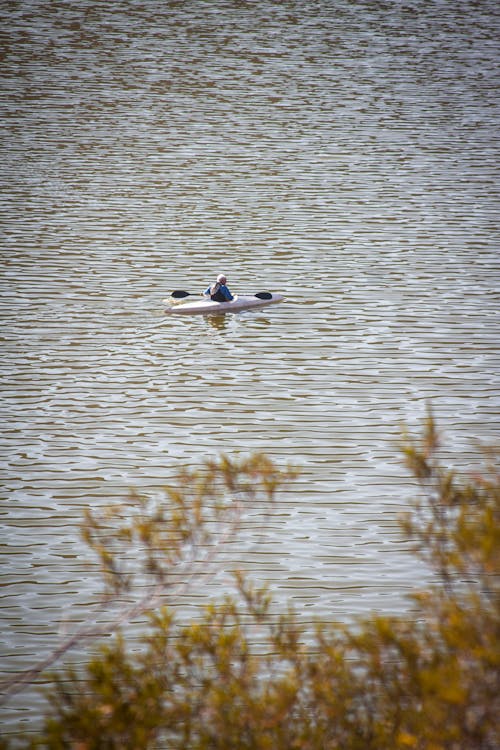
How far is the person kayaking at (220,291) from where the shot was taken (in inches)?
839

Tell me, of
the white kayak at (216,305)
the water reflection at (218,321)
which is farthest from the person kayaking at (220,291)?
the water reflection at (218,321)

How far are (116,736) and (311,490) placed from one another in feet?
28.3

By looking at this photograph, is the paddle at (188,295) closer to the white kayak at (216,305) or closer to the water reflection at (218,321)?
the white kayak at (216,305)

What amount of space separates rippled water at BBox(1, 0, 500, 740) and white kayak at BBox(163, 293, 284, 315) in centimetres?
24

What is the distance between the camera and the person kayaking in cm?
2131

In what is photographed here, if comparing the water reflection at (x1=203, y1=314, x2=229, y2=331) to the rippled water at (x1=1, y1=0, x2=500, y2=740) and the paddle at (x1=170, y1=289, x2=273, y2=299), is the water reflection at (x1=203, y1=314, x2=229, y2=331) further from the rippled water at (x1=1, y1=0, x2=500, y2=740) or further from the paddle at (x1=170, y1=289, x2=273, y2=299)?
the paddle at (x1=170, y1=289, x2=273, y2=299)

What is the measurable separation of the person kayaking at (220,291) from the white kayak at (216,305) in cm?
8

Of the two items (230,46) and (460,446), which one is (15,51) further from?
(460,446)

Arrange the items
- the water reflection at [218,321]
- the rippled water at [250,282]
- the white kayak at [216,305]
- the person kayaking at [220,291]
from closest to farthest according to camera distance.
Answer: the rippled water at [250,282], the water reflection at [218,321], the person kayaking at [220,291], the white kayak at [216,305]

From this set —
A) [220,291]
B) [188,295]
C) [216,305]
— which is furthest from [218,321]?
[188,295]

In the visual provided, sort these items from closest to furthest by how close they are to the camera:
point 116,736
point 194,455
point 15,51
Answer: point 116,736, point 194,455, point 15,51

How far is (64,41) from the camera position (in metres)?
51.3

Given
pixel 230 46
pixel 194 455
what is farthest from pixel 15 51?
pixel 194 455

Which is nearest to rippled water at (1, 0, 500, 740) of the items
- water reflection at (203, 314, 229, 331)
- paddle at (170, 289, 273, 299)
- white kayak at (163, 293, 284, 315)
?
water reflection at (203, 314, 229, 331)
